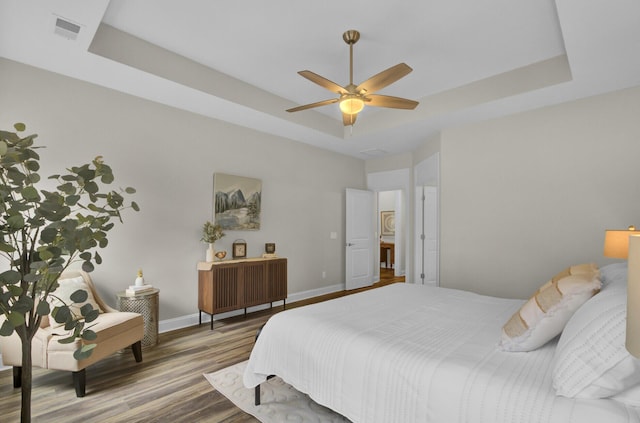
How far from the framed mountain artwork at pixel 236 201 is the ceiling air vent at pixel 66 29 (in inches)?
80.4

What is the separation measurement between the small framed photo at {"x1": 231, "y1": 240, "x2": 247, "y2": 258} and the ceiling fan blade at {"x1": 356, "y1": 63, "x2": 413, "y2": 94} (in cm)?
268

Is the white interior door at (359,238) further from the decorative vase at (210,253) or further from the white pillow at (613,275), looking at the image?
the white pillow at (613,275)

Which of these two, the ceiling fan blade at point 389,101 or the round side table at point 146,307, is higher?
the ceiling fan blade at point 389,101

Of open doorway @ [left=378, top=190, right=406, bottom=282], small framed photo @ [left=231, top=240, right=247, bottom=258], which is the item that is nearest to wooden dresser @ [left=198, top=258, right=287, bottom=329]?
small framed photo @ [left=231, top=240, right=247, bottom=258]

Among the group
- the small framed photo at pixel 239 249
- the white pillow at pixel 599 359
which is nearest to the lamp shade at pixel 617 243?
the white pillow at pixel 599 359

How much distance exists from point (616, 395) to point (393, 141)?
177 inches

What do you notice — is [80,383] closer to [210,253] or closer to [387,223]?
[210,253]

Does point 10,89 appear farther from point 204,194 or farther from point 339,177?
point 339,177

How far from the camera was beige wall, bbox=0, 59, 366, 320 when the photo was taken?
3.16 meters

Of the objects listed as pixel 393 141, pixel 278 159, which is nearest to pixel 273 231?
pixel 278 159

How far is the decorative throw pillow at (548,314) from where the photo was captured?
162 cm

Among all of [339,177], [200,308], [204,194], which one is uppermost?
[339,177]

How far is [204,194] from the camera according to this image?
4.26 m

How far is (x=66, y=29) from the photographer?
101 inches
